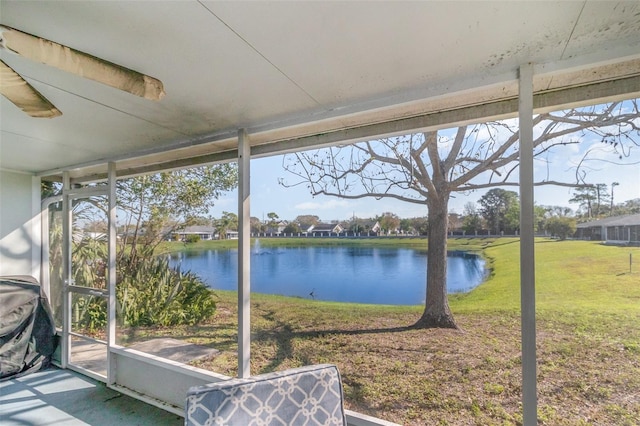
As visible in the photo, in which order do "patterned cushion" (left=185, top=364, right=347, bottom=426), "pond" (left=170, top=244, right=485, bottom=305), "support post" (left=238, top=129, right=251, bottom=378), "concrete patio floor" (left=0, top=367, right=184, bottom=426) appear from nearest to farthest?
"patterned cushion" (left=185, top=364, right=347, bottom=426) → "support post" (left=238, top=129, right=251, bottom=378) → "pond" (left=170, top=244, right=485, bottom=305) → "concrete patio floor" (left=0, top=367, right=184, bottom=426)

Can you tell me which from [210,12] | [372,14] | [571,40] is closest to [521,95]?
[571,40]

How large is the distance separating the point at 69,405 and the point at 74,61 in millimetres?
3284

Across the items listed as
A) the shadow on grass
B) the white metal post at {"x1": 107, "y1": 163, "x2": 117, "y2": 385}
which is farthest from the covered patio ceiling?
the shadow on grass

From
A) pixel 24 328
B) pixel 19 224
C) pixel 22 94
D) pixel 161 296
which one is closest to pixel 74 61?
pixel 22 94

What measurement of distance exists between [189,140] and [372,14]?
200cm

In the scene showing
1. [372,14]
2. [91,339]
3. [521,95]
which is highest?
[372,14]

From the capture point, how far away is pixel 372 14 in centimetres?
103

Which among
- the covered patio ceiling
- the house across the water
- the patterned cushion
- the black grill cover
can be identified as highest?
the covered patio ceiling

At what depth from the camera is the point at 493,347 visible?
223 cm

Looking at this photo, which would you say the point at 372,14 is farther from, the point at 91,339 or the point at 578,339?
the point at 91,339

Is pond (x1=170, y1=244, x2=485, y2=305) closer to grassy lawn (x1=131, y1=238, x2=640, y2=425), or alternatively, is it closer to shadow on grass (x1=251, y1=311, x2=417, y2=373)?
grassy lawn (x1=131, y1=238, x2=640, y2=425)

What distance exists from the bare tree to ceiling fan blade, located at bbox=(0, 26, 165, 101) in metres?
1.98

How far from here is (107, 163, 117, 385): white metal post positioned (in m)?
3.12

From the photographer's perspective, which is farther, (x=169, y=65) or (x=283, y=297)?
(x=283, y=297)
